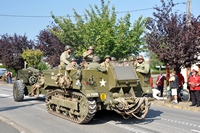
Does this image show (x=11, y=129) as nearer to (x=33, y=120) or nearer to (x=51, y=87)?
(x=33, y=120)

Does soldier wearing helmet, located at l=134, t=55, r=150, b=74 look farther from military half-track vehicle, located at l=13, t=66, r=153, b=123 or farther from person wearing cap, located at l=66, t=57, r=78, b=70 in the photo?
person wearing cap, located at l=66, t=57, r=78, b=70

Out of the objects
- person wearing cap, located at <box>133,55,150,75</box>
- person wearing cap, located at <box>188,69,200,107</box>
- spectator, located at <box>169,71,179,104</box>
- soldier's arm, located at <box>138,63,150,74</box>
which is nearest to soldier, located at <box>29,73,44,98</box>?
person wearing cap, located at <box>133,55,150,75</box>

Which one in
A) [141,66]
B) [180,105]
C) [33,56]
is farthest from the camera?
[33,56]

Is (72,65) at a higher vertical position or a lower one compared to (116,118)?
higher

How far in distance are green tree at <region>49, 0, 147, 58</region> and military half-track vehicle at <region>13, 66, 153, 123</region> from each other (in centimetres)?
975

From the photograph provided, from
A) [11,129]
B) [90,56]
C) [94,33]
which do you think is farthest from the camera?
[94,33]

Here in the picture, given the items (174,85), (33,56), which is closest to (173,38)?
(174,85)

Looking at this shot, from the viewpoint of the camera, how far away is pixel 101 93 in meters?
9.73

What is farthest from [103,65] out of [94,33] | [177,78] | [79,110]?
[94,33]

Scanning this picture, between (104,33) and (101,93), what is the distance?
1061 cm

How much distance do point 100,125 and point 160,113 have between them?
340cm

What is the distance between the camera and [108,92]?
9.93 metres

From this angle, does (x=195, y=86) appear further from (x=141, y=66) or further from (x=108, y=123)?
(x=108, y=123)

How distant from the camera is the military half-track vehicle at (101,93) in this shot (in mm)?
9500
